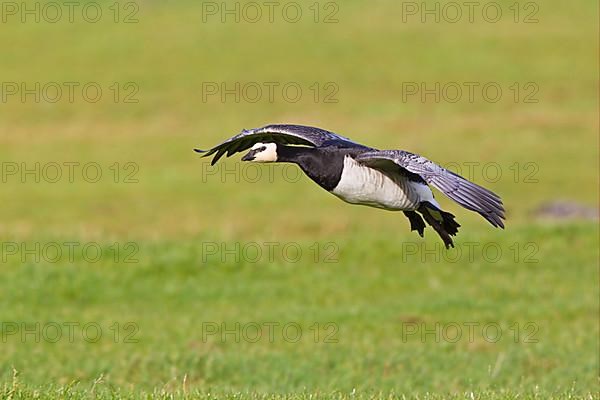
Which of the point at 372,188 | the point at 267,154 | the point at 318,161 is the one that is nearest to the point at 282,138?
the point at 267,154

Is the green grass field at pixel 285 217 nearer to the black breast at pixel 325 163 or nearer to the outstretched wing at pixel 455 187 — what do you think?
the outstretched wing at pixel 455 187

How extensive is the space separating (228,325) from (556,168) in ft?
58.9

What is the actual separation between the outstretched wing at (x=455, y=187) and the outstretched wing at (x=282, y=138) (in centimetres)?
94

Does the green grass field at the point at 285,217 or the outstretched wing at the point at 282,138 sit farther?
the green grass field at the point at 285,217

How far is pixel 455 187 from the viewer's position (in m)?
8.06

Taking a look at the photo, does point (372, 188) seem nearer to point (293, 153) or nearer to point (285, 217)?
point (293, 153)

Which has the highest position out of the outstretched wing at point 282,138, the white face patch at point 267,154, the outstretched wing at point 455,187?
the outstretched wing at point 282,138

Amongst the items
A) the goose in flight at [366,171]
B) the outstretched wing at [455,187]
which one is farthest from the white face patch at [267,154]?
the outstretched wing at [455,187]

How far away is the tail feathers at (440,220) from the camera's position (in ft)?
30.5

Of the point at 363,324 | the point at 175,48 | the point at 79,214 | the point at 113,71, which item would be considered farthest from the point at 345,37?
the point at 363,324

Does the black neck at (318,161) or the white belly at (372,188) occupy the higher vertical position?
the black neck at (318,161)

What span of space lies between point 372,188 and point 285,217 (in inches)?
660

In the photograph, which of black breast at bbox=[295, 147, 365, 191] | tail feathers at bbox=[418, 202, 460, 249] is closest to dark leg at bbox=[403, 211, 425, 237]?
tail feathers at bbox=[418, 202, 460, 249]

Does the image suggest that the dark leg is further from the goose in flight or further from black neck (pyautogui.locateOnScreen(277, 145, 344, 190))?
black neck (pyautogui.locateOnScreen(277, 145, 344, 190))
